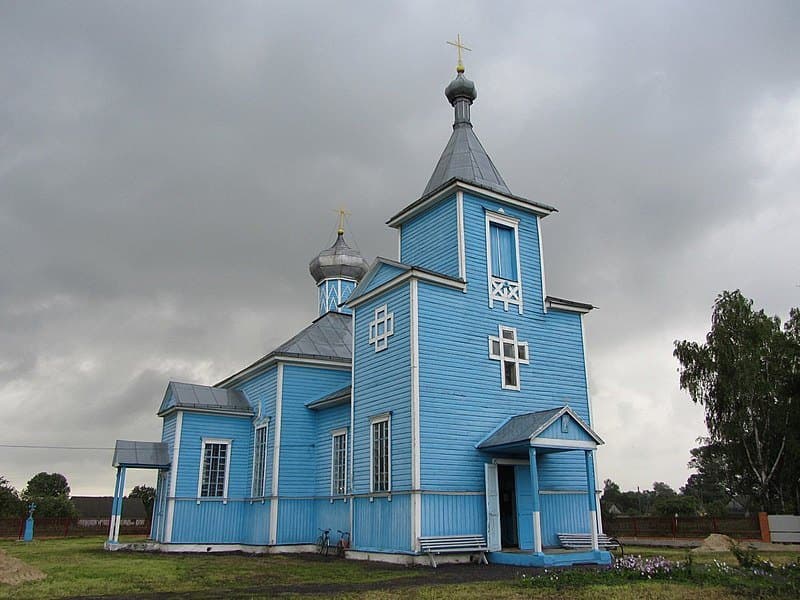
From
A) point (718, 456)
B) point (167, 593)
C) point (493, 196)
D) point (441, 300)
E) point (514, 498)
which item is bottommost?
point (167, 593)

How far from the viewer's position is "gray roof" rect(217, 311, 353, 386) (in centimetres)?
2220

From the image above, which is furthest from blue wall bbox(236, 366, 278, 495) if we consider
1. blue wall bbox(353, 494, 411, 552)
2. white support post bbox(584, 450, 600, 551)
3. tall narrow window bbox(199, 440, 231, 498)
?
white support post bbox(584, 450, 600, 551)

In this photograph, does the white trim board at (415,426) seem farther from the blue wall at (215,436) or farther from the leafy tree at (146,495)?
the leafy tree at (146,495)

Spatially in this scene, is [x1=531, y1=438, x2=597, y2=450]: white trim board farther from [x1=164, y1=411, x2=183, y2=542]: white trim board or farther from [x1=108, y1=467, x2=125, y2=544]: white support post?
[x1=108, y1=467, x2=125, y2=544]: white support post

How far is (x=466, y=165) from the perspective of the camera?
19.9 m

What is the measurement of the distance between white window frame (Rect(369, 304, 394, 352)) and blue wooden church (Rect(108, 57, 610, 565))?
2.1 inches

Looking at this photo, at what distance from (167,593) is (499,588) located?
5.13m

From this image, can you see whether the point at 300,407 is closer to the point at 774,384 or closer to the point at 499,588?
the point at 499,588

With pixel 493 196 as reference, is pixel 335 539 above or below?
below

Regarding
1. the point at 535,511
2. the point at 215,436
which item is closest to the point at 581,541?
the point at 535,511

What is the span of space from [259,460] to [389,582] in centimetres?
1098

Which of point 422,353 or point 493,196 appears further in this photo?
point 493,196

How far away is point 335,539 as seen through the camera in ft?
63.0

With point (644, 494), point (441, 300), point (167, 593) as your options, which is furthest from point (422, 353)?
point (644, 494)
